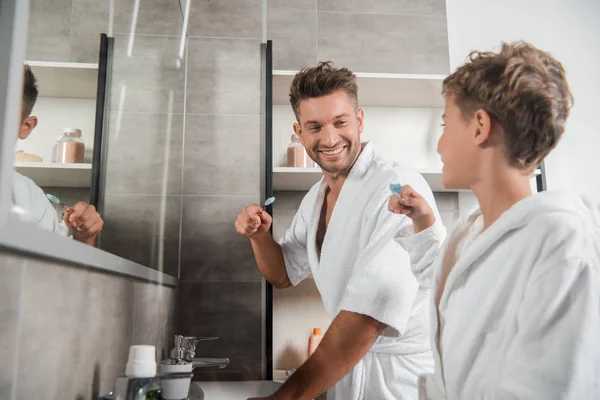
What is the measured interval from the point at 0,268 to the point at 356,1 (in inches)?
77.5

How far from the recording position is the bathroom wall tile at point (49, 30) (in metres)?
0.56

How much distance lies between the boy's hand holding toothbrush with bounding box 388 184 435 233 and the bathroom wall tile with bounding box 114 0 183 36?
27.0 inches

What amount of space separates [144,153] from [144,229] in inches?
8.0

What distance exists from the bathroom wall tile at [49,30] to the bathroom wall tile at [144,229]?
1.17 ft

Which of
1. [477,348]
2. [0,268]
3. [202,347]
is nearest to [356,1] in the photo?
[202,347]

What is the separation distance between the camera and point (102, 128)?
2.89 ft

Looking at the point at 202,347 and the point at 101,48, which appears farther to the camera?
the point at 202,347

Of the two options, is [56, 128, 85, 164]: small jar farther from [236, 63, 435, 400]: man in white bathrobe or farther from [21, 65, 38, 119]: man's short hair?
[236, 63, 435, 400]: man in white bathrobe

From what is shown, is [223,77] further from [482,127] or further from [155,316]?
[482,127]

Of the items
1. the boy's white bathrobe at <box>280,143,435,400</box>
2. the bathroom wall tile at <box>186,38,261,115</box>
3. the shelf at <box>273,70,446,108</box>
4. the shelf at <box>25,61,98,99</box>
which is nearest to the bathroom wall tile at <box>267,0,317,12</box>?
the bathroom wall tile at <box>186,38,261,115</box>

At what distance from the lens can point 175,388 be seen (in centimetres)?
88

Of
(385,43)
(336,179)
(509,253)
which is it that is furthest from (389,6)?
(509,253)

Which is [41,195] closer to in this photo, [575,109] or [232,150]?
[232,150]

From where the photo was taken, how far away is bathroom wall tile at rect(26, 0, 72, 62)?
0.56 metres
